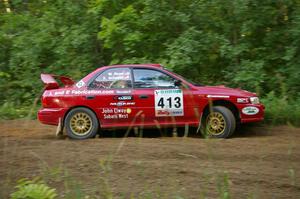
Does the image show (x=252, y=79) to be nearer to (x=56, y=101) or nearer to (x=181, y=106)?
(x=181, y=106)

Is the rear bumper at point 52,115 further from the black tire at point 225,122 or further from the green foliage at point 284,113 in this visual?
the green foliage at point 284,113

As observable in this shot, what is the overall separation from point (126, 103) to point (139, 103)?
268 mm

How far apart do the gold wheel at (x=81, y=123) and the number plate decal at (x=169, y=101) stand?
1.42 meters

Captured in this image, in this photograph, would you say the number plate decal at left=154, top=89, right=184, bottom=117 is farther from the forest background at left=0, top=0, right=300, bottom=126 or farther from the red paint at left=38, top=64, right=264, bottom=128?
the forest background at left=0, top=0, right=300, bottom=126

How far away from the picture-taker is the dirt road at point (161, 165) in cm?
568

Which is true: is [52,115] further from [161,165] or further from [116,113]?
[161,165]

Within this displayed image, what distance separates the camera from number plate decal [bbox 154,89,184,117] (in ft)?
31.9

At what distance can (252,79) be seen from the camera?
12531mm

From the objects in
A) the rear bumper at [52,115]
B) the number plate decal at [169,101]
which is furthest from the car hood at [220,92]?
the rear bumper at [52,115]

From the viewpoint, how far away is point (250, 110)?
9828 mm

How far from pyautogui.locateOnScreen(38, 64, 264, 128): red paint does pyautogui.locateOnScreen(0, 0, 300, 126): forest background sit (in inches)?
90.1

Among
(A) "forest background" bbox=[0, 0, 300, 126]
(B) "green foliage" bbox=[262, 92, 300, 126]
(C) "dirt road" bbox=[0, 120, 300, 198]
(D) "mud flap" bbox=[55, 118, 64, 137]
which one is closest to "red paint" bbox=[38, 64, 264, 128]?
(D) "mud flap" bbox=[55, 118, 64, 137]

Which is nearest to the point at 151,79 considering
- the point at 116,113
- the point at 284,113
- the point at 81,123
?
the point at 116,113

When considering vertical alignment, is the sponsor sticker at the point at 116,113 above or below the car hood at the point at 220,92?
below
